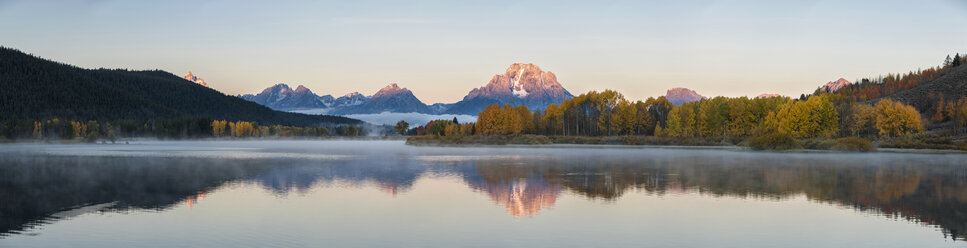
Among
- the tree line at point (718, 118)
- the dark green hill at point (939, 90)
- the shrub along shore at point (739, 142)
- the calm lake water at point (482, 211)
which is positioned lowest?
the calm lake water at point (482, 211)

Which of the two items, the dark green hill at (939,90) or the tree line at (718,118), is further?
the dark green hill at (939,90)

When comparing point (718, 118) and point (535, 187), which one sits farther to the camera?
point (718, 118)

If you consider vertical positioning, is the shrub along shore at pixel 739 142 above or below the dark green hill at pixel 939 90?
below

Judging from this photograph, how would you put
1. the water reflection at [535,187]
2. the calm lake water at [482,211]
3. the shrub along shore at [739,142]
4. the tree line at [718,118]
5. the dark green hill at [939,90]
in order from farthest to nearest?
the dark green hill at [939,90] < the tree line at [718,118] < the shrub along shore at [739,142] < the water reflection at [535,187] < the calm lake water at [482,211]

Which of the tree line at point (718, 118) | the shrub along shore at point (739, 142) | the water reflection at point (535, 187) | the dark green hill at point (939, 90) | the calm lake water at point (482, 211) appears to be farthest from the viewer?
the dark green hill at point (939, 90)

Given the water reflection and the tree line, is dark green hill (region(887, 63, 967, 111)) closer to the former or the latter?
the tree line

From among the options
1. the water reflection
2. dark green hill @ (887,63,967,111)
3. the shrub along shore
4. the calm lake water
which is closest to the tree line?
the shrub along shore

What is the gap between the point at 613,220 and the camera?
61.0 feet

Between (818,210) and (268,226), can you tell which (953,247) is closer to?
(818,210)

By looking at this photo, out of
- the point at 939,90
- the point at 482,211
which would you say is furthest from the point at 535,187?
the point at 939,90

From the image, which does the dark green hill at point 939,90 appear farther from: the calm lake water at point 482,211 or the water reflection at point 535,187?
the calm lake water at point 482,211

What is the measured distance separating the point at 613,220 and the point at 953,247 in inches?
324

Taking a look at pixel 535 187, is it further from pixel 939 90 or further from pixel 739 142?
pixel 939 90

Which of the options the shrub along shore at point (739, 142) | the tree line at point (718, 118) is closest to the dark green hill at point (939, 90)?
the tree line at point (718, 118)
